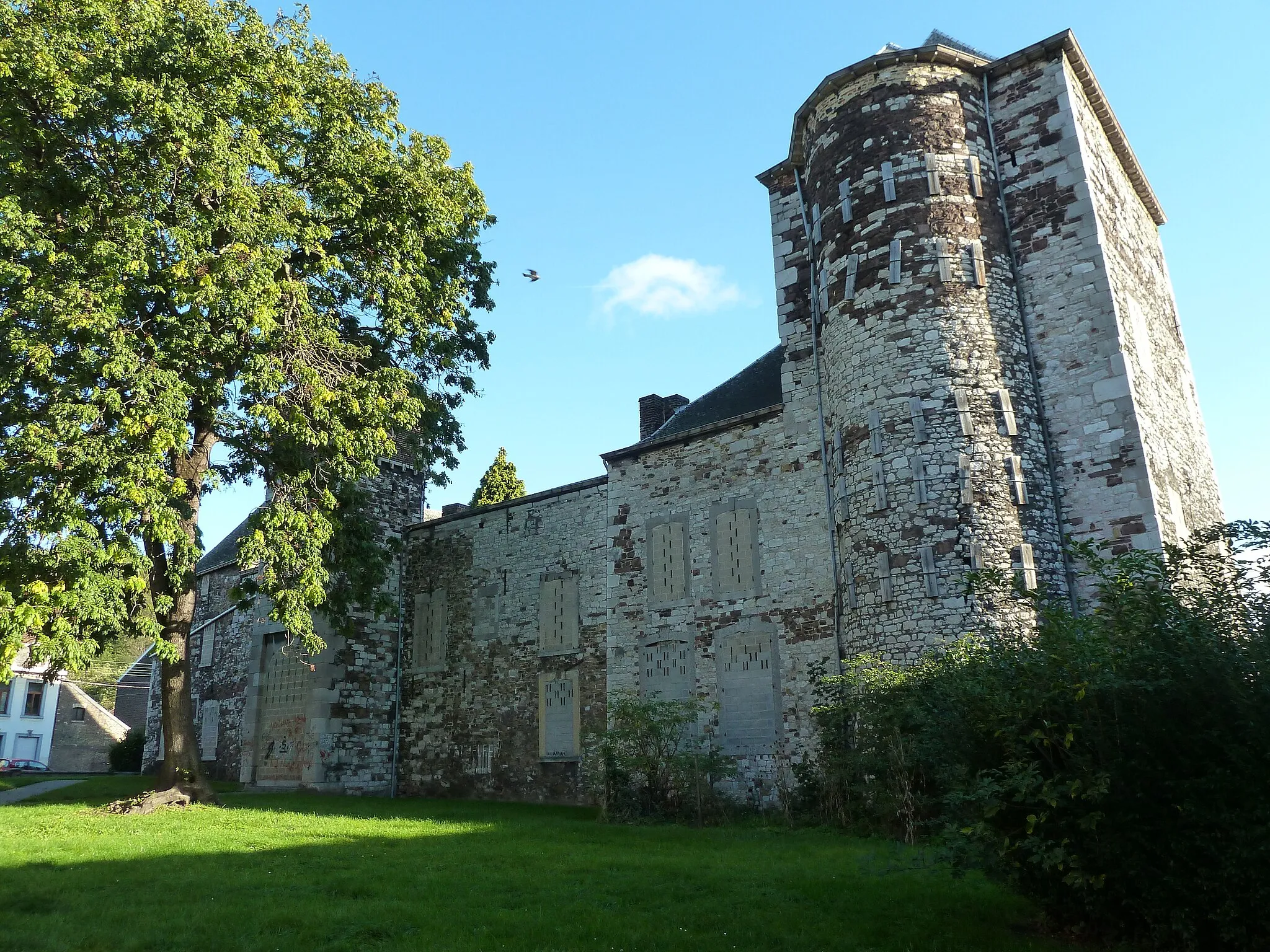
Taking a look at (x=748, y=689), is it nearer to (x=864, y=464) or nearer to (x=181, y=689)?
(x=864, y=464)

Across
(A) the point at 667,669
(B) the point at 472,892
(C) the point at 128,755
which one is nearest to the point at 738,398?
(A) the point at 667,669

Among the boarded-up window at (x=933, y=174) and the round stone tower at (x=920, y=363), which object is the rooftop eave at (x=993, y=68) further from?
the boarded-up window at (x=933, y=174)

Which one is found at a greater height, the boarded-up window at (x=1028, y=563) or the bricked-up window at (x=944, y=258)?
the bricked-up window at (x=944, y=258)

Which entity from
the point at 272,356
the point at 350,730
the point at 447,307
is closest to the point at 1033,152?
the point at 447,307

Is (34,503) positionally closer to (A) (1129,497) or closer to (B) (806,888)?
(B) (806,888)

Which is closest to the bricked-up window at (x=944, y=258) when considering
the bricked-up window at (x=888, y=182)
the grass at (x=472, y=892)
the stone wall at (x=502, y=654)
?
the bricked-up window at (x=888, y=182)

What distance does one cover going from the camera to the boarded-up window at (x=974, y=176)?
→ 14969 mm

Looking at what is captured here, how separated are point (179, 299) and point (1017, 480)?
12.4m

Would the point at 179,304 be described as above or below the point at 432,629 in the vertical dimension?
above

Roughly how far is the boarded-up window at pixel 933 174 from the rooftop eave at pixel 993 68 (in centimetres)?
191

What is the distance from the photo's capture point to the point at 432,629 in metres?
21.0

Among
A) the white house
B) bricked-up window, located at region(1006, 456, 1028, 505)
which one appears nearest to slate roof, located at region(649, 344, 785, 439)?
bricked-up window, located at region(1006, 456, 1028, 505)

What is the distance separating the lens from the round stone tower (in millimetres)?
13031

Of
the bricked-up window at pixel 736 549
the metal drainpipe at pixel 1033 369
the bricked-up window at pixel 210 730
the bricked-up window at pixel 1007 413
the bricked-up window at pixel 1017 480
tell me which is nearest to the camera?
the bricked-up window at pixel 1017 480
